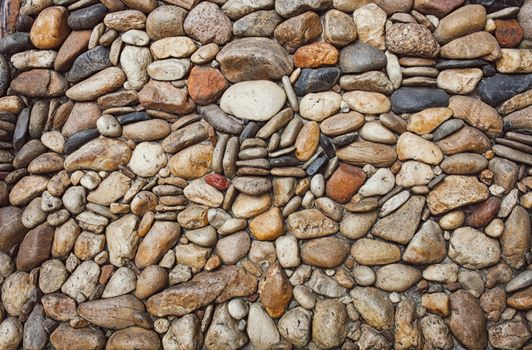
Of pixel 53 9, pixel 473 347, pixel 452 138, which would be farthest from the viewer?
pixel 53 9

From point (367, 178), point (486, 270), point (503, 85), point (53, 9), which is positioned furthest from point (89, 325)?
point (503, 85)

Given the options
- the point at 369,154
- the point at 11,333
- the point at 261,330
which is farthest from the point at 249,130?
the point at 11,333

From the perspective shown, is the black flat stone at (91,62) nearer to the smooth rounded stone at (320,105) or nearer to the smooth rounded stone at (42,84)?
the smooth rounded stone at (42,84)

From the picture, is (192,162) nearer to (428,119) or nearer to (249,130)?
(249,130)

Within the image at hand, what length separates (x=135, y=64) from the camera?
6.44ft

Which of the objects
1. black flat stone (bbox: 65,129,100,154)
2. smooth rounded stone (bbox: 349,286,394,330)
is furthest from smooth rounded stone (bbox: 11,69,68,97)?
smooth rounded stone (bbox: 349,286,394,330)

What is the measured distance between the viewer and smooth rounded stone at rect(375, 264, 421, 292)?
1715 millimetres

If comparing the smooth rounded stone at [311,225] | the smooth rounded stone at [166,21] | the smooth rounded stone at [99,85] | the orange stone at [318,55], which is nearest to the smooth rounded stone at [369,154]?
the smooth rounded stone at [311,225]

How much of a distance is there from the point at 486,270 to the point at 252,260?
3.18ft

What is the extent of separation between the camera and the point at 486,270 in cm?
172

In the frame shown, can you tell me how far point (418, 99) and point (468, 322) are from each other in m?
0.92

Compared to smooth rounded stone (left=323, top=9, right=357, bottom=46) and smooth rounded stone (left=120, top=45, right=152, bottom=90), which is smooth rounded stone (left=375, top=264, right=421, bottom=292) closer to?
smooth rounded stone (left=323, top=9, right=357, bottom=46)

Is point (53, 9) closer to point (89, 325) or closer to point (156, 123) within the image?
point (156, 123)

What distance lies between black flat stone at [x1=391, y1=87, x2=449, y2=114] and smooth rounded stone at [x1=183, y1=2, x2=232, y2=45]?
82 cm
